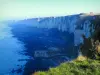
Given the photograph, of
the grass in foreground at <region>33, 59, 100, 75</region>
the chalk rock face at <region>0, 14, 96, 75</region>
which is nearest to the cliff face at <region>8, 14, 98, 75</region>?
the chalk rock face at <region>0, 14, 96, 75</region>

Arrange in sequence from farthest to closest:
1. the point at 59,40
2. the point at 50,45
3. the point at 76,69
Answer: the point at 59,40, the point at 50,45, the point at 76,69

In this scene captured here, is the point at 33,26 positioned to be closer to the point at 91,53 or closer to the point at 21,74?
the point at 21,74

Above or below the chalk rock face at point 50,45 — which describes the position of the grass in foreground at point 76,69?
above

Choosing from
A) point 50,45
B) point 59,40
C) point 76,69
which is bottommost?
point 50,45

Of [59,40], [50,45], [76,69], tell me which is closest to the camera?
[76,69]

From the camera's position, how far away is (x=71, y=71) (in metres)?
7.56

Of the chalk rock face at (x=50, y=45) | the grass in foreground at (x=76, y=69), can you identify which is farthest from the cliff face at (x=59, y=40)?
the grass in foreground at (x=76, y=69)

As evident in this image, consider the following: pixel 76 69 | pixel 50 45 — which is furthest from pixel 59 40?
pixel 76 69

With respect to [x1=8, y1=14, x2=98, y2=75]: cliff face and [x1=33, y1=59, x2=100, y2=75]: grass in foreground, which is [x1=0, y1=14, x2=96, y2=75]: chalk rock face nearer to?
[x1=8, y1=14, x2=98, y2=75]: cliff face

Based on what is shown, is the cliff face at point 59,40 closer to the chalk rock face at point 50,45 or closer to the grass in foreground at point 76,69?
the chalk rock face at point 50,45

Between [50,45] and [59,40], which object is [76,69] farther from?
[59,40]

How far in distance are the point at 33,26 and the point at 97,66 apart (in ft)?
391

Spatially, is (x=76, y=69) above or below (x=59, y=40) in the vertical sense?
above

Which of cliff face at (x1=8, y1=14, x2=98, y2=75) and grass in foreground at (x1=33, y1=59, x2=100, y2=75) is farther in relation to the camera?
cliff face at (x1=8, y1=14, x2=98, y2=75)
